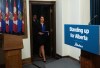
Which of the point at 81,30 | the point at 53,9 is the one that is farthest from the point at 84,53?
the point at 53,9

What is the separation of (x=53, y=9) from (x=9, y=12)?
5.57ft

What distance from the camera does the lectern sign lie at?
1.69 m

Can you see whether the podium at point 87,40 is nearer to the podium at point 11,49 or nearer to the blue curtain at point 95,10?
the podium at point 11,49

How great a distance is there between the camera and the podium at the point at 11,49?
435 centimetres

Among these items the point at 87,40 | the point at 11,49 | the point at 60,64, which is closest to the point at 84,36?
the point at 87,40

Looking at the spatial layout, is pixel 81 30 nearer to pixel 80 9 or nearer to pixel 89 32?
pixel 89 32

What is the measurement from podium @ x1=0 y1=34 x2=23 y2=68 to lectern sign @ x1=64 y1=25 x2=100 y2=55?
251 centimetres

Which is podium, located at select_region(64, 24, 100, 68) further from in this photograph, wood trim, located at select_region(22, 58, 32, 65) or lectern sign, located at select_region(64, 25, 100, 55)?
wood trim, located at select_region(22, 58, 32, 65)

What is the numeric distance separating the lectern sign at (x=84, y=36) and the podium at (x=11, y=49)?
2.51 metres

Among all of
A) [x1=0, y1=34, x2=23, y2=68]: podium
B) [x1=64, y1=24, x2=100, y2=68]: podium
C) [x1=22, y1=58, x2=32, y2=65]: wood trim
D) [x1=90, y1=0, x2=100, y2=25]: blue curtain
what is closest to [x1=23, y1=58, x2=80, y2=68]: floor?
[x1=22, y1=58, x2=32, y2=65]: wood trim

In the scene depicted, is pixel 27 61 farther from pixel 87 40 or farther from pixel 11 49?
pixel 87 40

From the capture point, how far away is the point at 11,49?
14.5 feet

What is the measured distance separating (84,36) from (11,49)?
291 centimetres

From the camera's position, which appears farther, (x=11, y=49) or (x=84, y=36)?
(x=11, y=49)
